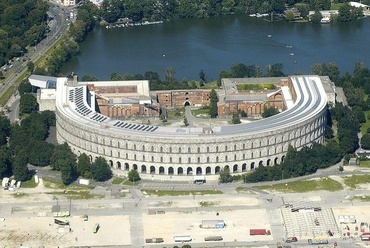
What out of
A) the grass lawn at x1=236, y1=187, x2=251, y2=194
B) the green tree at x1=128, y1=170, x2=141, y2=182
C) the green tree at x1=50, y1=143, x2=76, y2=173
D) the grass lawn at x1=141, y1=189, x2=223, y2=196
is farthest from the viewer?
the green tree at x1=50, y1=143, x2=76, y2=173

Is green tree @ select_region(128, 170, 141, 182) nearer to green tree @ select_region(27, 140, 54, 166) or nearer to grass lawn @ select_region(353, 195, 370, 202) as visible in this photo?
green tree @ select_region(27, 140, 54, 166)

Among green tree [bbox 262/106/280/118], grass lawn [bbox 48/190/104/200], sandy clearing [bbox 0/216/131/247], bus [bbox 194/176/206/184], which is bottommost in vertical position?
sandy clearing [bbox 0/216/131/247]

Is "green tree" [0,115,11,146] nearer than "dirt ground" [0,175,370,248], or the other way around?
"dirt ground" [0,175,370,248]

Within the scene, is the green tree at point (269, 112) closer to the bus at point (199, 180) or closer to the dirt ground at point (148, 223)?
the bus at point (199, 180)

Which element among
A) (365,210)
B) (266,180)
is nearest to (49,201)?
(266,180)

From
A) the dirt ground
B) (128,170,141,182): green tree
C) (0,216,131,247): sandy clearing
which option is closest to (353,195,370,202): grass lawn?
the dirt ground

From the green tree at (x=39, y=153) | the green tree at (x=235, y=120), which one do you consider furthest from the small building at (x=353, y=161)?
the green tree at (x=39, y=153)

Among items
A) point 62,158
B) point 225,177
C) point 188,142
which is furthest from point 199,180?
point 62,158
